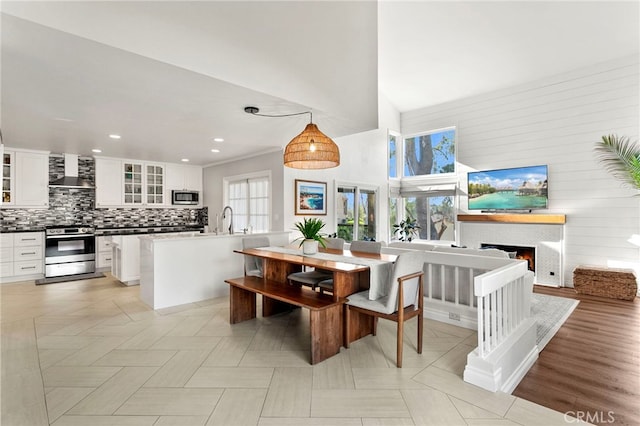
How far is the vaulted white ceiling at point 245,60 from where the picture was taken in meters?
2.30

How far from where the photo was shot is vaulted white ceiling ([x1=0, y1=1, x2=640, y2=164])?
90.6 inches

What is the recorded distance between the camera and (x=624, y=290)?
186 inches

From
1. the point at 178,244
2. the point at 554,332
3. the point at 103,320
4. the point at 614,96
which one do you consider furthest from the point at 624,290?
the point at 103,320

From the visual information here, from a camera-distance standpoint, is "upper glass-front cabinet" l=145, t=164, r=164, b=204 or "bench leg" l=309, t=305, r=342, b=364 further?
"upper glass-front cabinet" l=145, t=164, r=164, b=204

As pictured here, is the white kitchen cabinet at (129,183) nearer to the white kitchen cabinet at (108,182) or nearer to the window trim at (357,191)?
the white kitchen cabinet at (108,182)

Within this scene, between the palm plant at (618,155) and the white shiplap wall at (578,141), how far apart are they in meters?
0.09

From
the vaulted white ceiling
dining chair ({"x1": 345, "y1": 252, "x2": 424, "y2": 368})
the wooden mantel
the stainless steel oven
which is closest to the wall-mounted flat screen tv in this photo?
the wooden mantel

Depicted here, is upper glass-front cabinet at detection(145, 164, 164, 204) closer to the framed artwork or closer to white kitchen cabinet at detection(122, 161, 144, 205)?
white kitchen cabinet at detection(122, 161, 144, 205)

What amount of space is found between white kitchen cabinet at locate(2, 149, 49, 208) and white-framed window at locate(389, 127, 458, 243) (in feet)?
22.8

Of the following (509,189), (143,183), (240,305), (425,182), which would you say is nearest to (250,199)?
(143,183)

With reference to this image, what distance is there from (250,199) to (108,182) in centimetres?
282

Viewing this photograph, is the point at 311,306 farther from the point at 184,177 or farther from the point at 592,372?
the point at 184,177

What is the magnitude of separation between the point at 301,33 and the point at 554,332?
4.05 m

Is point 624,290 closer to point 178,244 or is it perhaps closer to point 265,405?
point 265,405
